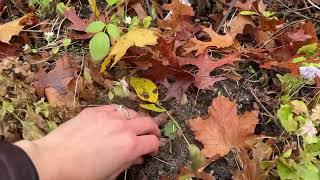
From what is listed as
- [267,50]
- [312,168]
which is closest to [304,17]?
[267,50]

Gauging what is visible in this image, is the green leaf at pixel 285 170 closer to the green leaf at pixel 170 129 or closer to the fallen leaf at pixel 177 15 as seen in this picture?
the green leaf at pixel 170 129

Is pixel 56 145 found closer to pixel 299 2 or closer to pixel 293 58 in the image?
pixel 293 58

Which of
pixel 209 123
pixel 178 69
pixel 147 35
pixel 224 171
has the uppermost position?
pixel 147 35

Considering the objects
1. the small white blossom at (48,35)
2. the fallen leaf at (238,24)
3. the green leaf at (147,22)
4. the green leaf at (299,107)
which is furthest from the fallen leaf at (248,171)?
the small white blossom at (48,35)

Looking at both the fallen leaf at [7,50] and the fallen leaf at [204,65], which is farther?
the fallen leaf at [7,50]

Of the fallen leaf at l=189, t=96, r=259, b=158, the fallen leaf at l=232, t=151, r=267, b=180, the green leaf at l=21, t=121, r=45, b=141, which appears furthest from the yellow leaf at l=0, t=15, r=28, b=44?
the fallen leaf at l=232, t=151, r=267, b=180

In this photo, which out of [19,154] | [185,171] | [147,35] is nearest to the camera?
[19,154]

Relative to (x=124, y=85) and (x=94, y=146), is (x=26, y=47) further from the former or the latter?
(x=94, y=146)
